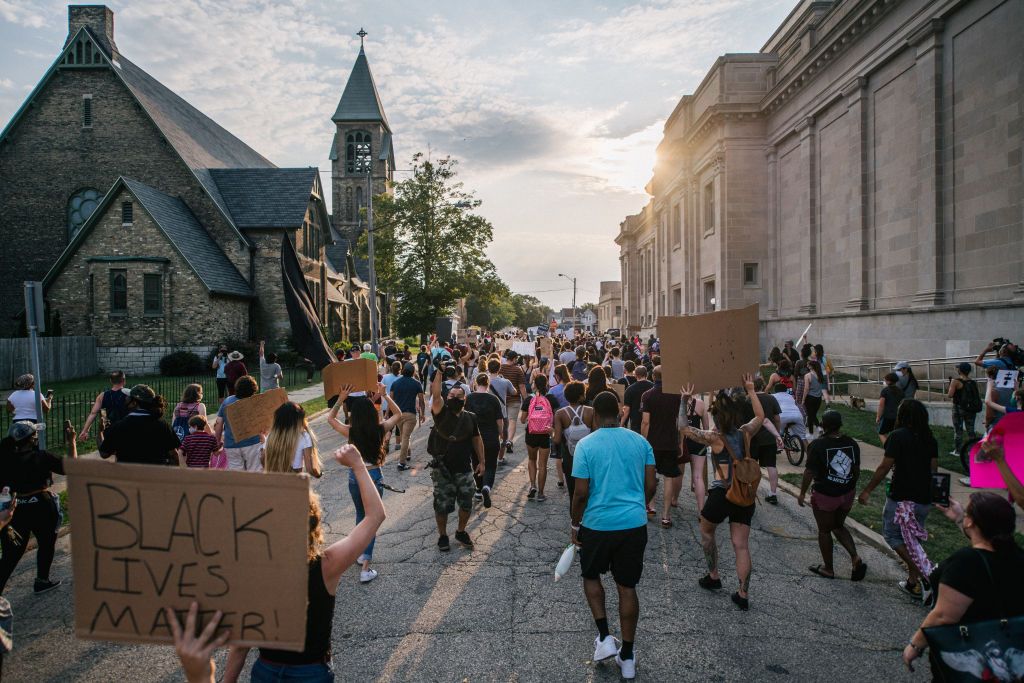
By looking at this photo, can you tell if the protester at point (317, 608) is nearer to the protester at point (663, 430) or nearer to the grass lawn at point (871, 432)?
the protester at point (663, 430)

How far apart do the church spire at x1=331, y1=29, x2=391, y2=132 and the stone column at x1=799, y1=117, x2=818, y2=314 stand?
49.0 metres

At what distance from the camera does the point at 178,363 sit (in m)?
28.4

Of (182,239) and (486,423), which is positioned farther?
(182,239)

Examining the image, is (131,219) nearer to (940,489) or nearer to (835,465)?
(835,465)

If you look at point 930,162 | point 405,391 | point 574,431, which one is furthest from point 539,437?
point 930,162

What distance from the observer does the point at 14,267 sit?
34.9 m

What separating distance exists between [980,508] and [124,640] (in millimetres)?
3790

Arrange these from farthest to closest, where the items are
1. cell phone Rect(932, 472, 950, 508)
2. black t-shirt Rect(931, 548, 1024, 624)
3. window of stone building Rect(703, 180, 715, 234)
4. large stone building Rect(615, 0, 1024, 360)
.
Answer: window of stone building Rect(703, 180, 715, 234) < large stone building Rect(615, 0, 1024, 360) < cell phone Rect(932, 472, 950, 508) < black t-shirt Rect(931, 548, 1024, 624)

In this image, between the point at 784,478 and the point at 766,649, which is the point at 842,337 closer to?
the point at 784,478

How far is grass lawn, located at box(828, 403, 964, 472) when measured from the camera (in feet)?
33.7

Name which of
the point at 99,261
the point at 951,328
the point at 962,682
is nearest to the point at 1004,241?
the point at 951,328

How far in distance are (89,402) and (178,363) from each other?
11.4 m

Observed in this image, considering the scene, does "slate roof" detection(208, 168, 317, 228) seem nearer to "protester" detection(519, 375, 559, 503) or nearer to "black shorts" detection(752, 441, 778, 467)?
"protester" detection(519, 375, 559, 503)

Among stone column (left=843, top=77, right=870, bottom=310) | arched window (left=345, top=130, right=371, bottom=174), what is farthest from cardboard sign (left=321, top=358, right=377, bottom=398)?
arched window (left=345, top=130, right=371, bottom=174)
